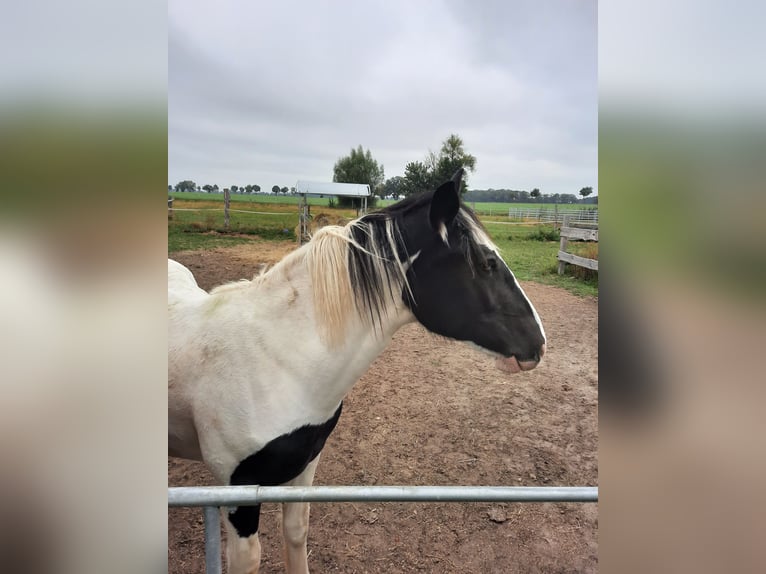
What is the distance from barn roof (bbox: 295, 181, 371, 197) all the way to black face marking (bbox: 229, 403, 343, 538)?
22.4 ft

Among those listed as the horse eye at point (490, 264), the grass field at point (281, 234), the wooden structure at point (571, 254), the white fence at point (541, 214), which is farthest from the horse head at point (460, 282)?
the white fence at point (541, 214)

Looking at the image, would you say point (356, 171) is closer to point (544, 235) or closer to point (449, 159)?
point (449, 159)

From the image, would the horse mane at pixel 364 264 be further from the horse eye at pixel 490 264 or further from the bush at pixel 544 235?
the bush at pixel 544 235

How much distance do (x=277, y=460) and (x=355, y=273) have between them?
0.52 meters

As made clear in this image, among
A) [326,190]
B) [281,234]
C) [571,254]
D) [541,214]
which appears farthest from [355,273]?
[541,214]

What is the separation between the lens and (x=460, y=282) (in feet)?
3.48

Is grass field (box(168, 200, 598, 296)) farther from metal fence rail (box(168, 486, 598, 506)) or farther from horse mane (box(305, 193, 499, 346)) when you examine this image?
metal fence rail (box(168, 486, 598, 506))

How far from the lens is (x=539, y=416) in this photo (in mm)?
2590
